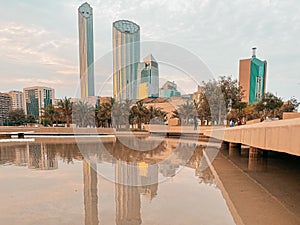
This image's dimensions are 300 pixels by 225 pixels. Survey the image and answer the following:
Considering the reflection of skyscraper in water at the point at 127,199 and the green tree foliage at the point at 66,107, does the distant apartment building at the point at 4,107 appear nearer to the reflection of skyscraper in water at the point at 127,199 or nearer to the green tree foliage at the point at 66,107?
the green tree foliage at the point at 66,107

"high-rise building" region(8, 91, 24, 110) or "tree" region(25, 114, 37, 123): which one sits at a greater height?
"high-rise building" region(8, 91, 24, 110)

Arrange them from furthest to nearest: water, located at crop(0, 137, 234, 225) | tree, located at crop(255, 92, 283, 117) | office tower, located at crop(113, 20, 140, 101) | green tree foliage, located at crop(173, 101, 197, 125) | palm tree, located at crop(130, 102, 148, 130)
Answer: palm tree, located at crop(130, 102, 148, 130) → green tree foliage, located at crop(173, 101, 197, 125) → tree, located at crop(255, 92, 283, 117) → office tower, located at crop(113, 20, 140, 101) → water, located at crop(0, 137, 234, 225)

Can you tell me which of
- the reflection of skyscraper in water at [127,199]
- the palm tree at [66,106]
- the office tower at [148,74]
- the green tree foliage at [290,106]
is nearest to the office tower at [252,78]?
the green tree foliage at [290,106]

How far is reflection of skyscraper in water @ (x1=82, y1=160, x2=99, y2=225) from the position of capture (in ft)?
12.3

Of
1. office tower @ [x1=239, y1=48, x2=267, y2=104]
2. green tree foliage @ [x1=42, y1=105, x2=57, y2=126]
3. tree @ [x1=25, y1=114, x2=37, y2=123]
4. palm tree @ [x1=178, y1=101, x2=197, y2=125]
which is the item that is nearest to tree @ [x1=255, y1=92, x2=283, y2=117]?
palm tree @ [x1=178, y1=101, x2=197, y2=125]

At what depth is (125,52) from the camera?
33.6 feet

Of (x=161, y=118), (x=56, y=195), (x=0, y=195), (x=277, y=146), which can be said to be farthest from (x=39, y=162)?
(x=161, y=118)

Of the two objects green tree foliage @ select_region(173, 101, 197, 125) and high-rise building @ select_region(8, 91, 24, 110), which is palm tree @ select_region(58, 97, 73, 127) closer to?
green tree foliage @ select_region(173, 101, 197, 125)

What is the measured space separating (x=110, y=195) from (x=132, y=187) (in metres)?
0.82

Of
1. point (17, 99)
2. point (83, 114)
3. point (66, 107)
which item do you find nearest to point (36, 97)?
point (17, 99)

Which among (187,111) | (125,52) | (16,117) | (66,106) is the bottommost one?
(16,117)

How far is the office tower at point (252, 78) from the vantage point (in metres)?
42.2

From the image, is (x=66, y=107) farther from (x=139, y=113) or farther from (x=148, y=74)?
(x=148, y=74)

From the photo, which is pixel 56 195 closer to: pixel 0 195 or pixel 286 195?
pixel 0 195
